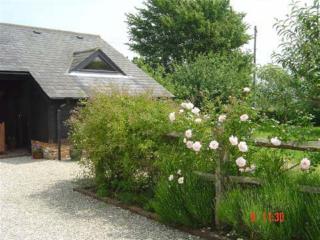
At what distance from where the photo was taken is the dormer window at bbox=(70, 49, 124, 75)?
54.3 ft

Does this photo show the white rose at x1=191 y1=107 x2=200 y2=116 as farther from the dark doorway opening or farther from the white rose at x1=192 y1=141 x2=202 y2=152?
the dark doorway opening

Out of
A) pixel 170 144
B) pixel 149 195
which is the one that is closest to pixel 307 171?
pixel 170 144

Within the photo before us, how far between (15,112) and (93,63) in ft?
12.5

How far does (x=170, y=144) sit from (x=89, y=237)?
6.94 feet

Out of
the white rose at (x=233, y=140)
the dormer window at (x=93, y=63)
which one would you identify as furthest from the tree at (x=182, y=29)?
the white rose at (x=233, y=140)

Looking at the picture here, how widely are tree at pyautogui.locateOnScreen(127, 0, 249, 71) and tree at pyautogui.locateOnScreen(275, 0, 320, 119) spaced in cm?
3039

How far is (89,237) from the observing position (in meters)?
5.86

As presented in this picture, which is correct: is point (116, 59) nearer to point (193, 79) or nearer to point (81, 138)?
point (193, 79)

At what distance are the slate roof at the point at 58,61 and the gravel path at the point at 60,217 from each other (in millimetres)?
4968

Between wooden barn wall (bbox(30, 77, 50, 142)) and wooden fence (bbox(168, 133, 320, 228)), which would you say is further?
wooden barn wall (bbox(30, 77, 50, 142))

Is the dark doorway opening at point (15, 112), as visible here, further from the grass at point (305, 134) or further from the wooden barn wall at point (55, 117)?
the grass at point (305, 134)

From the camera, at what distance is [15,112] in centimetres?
1669

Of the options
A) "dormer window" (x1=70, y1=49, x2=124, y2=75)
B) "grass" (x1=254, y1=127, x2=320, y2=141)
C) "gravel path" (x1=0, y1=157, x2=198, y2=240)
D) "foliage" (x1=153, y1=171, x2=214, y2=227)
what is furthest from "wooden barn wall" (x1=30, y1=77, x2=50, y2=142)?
"grass" (x1=254, y1=127, x2=320, y2=141)

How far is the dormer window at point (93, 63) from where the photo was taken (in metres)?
16.6
